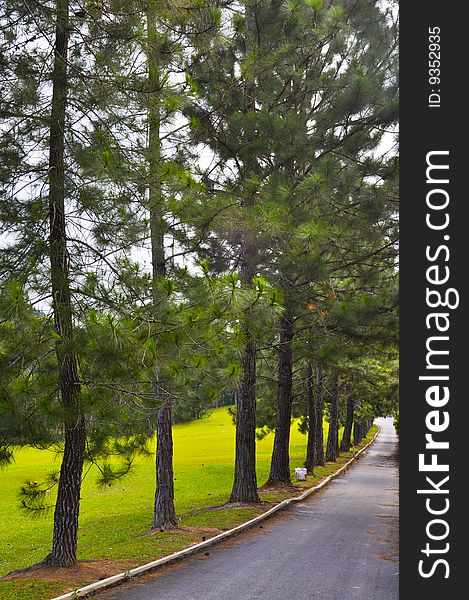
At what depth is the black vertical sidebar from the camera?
12.6 ft

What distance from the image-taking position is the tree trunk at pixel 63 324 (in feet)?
24.5

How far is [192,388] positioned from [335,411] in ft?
77.3

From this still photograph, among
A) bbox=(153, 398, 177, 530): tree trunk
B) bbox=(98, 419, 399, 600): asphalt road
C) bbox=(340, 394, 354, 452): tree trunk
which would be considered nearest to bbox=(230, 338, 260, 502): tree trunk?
bbox=(98, 419, 399, 600): asphalt road

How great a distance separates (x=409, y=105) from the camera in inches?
168

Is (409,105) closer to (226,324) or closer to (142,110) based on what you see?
(226,324)

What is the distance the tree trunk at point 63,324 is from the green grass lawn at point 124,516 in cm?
70

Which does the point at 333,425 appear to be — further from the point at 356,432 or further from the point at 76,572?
the point at 76,572

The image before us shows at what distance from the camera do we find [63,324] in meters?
7.52

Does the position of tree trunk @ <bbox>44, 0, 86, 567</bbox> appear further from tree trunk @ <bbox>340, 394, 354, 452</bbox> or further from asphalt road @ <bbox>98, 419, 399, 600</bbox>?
tree trunk @ <bbox>340, 394, 354, 452</bbox>

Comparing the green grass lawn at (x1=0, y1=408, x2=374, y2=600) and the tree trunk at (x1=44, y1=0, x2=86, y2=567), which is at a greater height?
the tree trunk at (x1=44, y1=0, x2=86, y2=567)

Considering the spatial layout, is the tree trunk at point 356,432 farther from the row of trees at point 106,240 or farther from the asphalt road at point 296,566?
the row of trees at point 106,240

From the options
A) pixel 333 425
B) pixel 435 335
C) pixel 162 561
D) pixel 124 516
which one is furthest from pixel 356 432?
pixel 435 335

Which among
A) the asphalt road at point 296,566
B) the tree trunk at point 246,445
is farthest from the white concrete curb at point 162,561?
the tree trunk at point 246,445

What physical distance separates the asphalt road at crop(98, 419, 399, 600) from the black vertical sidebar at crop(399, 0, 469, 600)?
3817 millimetres
